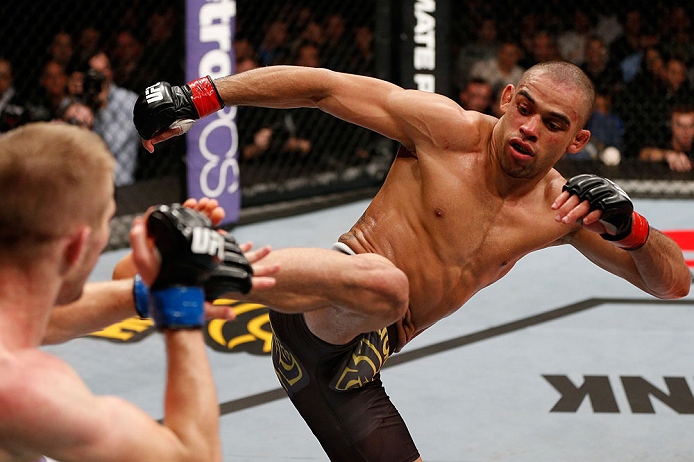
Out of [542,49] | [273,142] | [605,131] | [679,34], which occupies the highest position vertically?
[679,34]

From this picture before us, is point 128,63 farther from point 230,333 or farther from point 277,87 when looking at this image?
point 277,87

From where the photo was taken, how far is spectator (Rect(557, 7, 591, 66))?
6145 mm

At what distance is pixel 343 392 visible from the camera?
2094 mm

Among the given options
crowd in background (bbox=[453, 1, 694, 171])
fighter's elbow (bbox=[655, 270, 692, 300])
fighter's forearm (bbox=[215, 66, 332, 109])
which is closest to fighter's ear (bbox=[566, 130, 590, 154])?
fighter's elbow (bbox=[655, 270, 692, 300])

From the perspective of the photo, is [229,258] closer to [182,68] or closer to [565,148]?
[565,148]

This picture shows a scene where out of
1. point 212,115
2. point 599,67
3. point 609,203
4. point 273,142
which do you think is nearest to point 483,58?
point 599,67

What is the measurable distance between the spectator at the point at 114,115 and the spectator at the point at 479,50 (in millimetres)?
2406

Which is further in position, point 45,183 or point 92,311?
point 92,311

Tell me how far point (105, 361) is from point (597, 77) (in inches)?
167

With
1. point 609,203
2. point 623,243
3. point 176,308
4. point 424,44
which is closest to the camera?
point 176,308

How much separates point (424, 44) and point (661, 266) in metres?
3.78

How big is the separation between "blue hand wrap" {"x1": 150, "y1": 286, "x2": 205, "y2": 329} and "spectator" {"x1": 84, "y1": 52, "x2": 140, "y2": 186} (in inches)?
146

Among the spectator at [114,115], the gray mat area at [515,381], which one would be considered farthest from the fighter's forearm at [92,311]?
the spectator at [114,115]

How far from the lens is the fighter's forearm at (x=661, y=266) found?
211 cm
